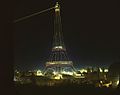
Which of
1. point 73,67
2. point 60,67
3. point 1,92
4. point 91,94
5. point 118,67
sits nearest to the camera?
point 1,92

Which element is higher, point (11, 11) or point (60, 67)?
point (60, 67)

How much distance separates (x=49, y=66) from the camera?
50750 mm

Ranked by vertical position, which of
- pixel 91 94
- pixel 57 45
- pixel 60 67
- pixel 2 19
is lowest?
pixel 91 94

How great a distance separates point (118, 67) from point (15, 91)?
2169 cm

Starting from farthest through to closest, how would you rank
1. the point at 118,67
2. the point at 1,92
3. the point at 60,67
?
the point at 60,67, the point at 118,67, the point at 1,92

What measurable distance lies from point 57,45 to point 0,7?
49437 millimetres

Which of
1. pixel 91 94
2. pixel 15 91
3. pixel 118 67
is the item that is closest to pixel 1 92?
pixel 15 91

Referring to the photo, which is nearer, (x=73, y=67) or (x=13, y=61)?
(x=13, y=61)

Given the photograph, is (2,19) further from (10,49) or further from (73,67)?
(73,67)

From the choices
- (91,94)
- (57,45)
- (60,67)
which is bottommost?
(91,94)

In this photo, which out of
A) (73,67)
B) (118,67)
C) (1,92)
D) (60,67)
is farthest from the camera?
(73,67)

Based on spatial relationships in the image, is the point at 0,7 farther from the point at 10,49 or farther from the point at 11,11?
the point at 10,49

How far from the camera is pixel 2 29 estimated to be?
375cm

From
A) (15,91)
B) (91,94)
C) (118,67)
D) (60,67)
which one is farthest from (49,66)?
(15,91)
